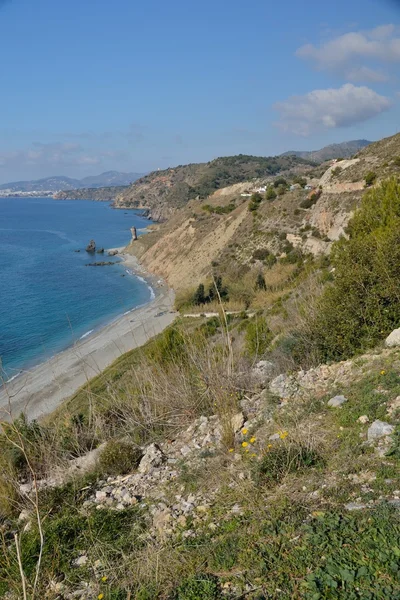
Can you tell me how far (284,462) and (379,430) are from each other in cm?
110

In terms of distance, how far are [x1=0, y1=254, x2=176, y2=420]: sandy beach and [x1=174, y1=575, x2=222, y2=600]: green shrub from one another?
1435 cm

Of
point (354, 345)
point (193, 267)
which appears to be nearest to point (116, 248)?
point (193, 267)

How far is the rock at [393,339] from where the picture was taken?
7332 millimetres

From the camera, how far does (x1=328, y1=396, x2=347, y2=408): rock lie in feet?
19.0

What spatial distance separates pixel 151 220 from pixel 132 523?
141300mm

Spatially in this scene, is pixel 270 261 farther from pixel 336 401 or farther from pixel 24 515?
pixel 24 515

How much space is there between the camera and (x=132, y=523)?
4.70 meters

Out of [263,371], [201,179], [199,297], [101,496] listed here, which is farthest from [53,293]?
[201,179]

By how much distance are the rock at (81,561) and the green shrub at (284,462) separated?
184cm

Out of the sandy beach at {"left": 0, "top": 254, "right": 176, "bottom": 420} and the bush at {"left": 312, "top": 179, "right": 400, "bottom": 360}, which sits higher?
the bush at {"left": 312, "top": 179, "right": 400, "bottom": 360}

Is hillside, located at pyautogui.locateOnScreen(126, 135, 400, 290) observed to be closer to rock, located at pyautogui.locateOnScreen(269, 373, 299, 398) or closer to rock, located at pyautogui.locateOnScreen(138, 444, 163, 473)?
rock, located at pyautogui.locateOnScreen(269, 373, 299, 398)

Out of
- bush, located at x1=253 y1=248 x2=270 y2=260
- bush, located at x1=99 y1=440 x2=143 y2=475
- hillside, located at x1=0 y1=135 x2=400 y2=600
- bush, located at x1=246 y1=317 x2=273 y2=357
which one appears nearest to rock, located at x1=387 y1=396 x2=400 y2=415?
hillside, located at x1=0 y1=135 x2=400 y2=600

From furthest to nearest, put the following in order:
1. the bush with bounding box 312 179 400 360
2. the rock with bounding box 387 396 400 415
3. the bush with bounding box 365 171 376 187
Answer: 1. the bush with bounding box 365 171 376 187
2. the bush with bounding box 312 179 400 360
3. the rock with bounding box 387 396 400 415

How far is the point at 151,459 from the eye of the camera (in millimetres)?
6129
